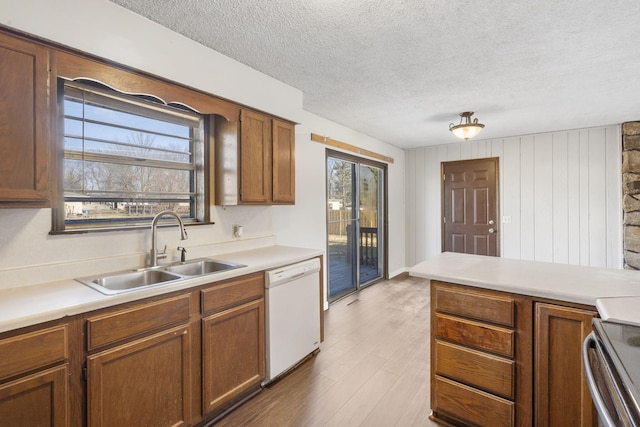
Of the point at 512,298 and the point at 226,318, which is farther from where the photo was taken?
the point at 226,318

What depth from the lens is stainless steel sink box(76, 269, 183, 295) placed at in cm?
170

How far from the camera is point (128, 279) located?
1.87 metres

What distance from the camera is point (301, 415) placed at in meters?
1.93

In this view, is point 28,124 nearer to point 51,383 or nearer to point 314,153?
point 51,383

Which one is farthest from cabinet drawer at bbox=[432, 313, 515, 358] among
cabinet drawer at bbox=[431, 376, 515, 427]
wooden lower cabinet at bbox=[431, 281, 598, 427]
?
cabinet drawer at bbox=[431, 376, 515, 427]

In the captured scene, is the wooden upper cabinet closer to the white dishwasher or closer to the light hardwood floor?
the white dishwasher

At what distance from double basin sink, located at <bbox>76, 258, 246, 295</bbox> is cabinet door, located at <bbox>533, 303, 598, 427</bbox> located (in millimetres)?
1751

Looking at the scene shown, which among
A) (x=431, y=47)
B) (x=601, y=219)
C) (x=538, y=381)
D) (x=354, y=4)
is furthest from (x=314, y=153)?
(x=601, y=219)

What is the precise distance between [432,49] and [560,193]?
376cm

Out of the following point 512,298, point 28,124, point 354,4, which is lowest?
point 512,298

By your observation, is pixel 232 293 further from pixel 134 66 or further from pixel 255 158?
pixel 134 66

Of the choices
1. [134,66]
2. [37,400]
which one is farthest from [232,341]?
[134,66]

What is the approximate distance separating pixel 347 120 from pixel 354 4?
7.36 feet

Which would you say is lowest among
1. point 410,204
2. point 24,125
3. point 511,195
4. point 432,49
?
point 410,204
